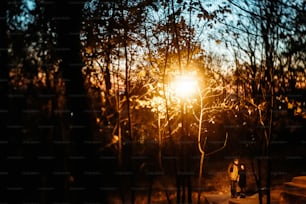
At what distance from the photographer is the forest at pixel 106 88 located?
20.0 ft

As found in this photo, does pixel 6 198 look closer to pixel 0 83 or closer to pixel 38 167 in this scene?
pixel 38 167

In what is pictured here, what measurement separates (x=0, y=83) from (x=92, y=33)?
78.6 inches

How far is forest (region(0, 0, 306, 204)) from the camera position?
6082 mm

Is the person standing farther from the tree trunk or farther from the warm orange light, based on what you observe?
the tree trunk

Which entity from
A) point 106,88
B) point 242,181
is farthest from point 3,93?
point 242,181

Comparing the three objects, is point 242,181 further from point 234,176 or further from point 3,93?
point 3,93

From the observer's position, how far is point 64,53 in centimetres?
598

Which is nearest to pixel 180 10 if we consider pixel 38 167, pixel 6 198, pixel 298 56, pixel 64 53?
pixel 298 56

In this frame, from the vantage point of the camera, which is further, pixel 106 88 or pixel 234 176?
pixel 234 176

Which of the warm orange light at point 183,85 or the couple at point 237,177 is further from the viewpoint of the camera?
the couple at point 237,177

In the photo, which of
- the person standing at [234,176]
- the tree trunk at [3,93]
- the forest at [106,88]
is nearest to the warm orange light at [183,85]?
the forest at [106,88]

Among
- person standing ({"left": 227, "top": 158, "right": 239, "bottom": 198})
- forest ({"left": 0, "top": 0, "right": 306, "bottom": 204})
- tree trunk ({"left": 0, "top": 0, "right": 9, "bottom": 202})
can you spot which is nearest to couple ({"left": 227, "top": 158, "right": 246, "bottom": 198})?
person standing ({"left": 227, "top": 158, "right": 239, "bottom": 198})

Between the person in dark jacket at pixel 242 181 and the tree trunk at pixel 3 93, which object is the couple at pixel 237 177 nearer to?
the person in dark jacket at pixel 242 181

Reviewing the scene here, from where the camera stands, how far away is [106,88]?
8375 millimetres
